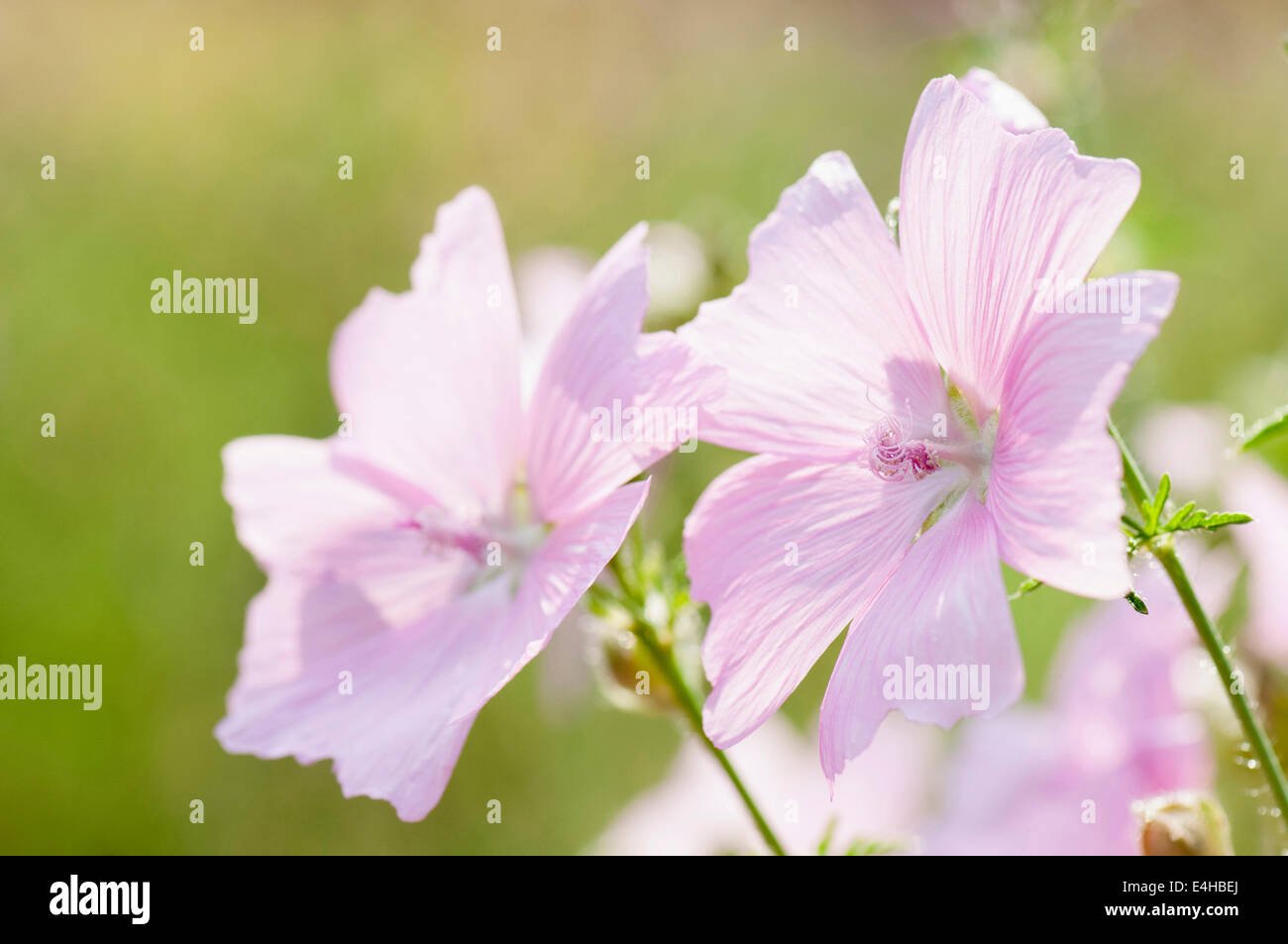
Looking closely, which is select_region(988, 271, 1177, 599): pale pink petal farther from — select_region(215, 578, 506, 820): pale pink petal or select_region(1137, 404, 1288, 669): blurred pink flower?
select_region(215, 578, 506, 820): pale pink petal

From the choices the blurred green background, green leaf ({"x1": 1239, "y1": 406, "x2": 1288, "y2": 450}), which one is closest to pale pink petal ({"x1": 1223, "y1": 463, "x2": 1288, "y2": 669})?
green leaf ({"x1": 1239, "y1": 406, "x2": 1288, "y2": 450})

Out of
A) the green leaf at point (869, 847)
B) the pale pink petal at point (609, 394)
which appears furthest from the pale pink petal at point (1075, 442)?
the green leaf at point (869, 847)

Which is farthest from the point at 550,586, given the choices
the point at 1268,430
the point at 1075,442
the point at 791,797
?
the point at 791,797

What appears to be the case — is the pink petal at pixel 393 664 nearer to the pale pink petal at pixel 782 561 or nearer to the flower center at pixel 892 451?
the pale pink petal at pixel 782 561

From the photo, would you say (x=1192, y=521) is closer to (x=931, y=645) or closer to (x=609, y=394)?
(x=931, y=645)
